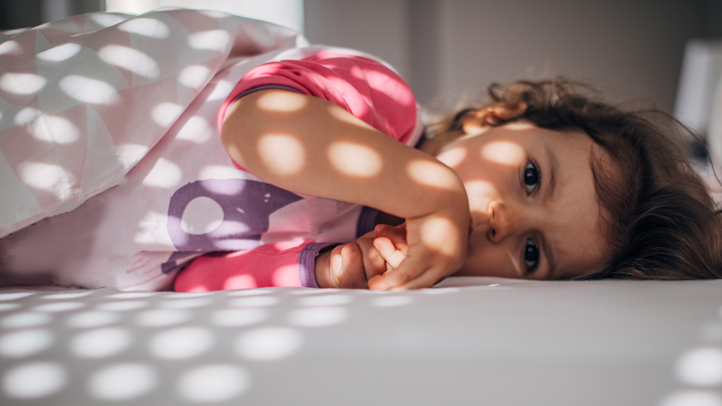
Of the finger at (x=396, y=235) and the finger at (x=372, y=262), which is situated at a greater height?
the finger at (x=396, y=235)

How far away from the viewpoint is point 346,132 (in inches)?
20.0

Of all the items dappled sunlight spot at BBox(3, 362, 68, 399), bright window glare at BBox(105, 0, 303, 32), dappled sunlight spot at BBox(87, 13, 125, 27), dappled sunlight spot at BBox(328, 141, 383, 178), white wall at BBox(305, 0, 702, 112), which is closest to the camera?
dappled sunlight spot at BBox(3, 362, 68, 399)

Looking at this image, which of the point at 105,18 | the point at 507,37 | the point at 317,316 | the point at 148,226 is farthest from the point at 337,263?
the point at 507,37

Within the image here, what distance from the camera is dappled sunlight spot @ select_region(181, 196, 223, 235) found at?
Result: 27.7 inches

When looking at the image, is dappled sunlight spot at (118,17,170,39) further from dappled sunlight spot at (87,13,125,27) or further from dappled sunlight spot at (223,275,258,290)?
dappled sunlight spot at (223,275,258,290)

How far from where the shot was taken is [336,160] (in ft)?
1.64

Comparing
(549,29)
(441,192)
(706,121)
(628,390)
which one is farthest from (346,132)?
(706,121)

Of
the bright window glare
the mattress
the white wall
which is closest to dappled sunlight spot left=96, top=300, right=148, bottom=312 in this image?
the mattress

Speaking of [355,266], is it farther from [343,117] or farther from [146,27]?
[146,27]

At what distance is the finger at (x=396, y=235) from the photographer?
0.60 meters

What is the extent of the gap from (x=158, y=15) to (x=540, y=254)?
89cm

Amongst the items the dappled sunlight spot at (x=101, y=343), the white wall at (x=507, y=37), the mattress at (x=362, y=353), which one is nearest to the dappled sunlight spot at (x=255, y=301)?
the mattress at (x=362, y=353)

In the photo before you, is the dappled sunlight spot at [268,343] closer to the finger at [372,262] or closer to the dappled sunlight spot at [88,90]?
the finger at [372,262]

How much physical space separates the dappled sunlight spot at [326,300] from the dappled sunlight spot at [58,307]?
0.24 m
